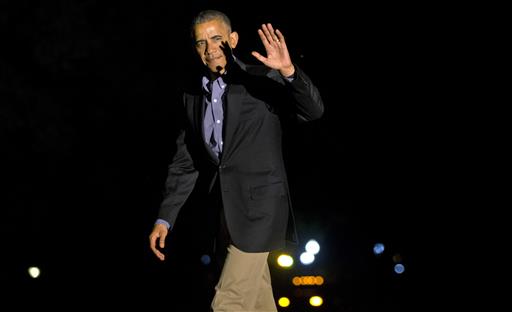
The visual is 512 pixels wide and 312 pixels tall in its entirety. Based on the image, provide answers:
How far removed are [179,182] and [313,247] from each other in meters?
1.56

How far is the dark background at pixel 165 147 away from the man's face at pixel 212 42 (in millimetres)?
1589

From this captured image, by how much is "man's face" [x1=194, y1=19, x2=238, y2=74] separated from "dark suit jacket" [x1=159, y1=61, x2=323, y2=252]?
60 millimetres

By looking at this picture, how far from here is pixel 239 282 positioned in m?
2.29

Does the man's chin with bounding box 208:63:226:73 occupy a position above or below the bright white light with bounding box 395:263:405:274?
above

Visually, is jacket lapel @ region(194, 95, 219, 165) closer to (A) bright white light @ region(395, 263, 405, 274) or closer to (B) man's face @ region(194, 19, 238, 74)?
(B) man's face @ region(194, 19, 238, 74)

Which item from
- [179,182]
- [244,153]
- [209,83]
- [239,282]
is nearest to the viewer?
[239,282]

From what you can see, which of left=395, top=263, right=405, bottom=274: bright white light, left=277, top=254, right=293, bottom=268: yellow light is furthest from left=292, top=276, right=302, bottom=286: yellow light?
left=395, top=263, right=405, bottom=274: bright white light

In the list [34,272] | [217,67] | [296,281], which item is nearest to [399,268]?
[296,281]

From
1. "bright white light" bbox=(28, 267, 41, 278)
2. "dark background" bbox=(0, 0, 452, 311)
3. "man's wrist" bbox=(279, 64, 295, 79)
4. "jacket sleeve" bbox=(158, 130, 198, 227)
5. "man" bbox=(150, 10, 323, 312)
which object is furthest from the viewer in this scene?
"bright white light" bbox=(28, 267, 41, 278)

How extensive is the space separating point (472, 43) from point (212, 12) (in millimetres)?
2069

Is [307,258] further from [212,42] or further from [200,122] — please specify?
[212,42]

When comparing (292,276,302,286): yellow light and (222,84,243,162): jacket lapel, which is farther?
(292,276,302,286): yellow light

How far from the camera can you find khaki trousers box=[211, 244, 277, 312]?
7.41 feet

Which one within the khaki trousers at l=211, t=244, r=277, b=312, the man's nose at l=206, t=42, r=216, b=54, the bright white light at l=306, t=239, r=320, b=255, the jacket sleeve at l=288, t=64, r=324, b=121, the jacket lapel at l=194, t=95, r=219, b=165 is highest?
the man's nose at l=206, t=42, r=216, b=54
